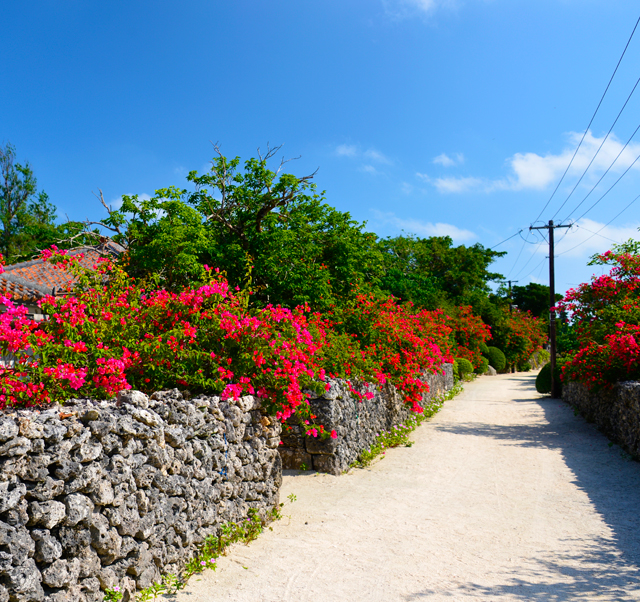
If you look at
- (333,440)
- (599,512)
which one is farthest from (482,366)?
(599,512)

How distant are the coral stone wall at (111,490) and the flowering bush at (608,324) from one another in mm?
8545

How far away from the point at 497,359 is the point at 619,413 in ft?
83.4

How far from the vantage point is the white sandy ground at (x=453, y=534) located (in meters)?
4.40

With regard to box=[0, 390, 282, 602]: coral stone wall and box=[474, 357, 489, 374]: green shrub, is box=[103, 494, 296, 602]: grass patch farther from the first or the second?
box=[474, 357, 489, 374]: green shrub

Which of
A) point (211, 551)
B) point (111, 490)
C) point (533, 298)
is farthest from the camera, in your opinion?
point (533, 298)

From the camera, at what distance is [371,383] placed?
10.1 meters

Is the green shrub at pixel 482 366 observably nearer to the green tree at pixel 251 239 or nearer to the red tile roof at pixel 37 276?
the green tree at pixel 251 239

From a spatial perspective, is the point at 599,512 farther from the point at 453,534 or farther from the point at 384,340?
the point at 384,340

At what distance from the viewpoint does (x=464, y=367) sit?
2791 centimetres

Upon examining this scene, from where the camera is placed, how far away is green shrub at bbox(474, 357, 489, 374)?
31.9 m

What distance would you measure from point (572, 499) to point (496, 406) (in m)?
10.3

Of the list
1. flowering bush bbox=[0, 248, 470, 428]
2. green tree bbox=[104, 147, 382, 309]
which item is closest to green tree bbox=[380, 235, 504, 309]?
green tree bbox=[104, 147, 382, 309]

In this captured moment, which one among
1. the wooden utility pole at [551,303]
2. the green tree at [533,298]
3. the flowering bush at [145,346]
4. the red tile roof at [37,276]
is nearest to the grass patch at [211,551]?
the flowering bush at [145,346]

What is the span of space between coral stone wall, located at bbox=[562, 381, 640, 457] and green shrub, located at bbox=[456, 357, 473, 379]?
13989mm
